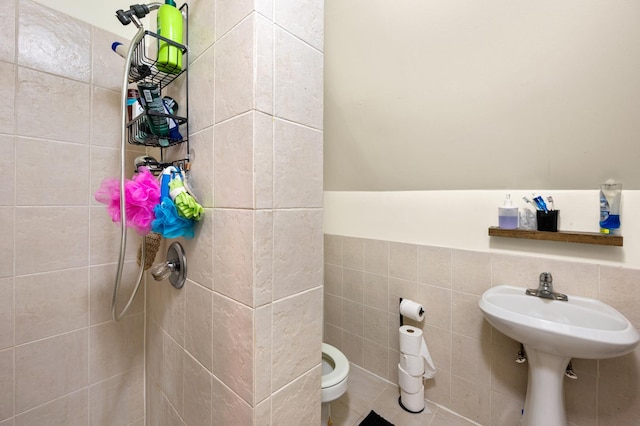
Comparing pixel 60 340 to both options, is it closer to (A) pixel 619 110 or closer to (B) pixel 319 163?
(B) pixel 319 163

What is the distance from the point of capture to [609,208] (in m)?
1.04

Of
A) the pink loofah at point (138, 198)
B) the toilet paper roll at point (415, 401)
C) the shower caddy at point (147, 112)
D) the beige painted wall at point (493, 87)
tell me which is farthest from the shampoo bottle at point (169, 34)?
the toilet paper roll at point (415, 401)

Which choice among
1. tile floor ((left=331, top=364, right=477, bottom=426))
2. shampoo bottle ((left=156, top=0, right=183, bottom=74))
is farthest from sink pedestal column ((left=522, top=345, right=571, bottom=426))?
shampoo bottle ((left=156, top=0, right=183, bottom=74))

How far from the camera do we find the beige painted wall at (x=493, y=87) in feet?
2.89

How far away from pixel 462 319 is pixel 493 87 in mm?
1207

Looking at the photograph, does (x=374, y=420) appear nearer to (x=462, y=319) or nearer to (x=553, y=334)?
(x=462, y=319)

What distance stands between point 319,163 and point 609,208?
4.12 ft

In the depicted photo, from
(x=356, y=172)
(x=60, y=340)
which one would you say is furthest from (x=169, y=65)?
(x=356, y=172)

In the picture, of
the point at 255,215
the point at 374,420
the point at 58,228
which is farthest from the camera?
the point at 374,420

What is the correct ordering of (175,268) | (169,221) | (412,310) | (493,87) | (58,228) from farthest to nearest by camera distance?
(412,310)
(493,87)
(58,228)
(175,268)
(169,221)

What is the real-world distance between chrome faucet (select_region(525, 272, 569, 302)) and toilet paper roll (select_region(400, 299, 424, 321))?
0.55 meters

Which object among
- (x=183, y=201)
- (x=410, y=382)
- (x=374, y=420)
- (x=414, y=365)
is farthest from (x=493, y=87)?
(x=374, y=420)

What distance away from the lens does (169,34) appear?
735 mm

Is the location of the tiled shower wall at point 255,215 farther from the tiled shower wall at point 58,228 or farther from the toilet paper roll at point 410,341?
the toilet paper roll at point 410,341
